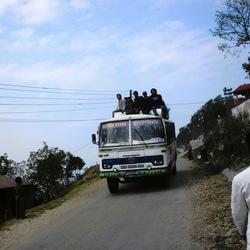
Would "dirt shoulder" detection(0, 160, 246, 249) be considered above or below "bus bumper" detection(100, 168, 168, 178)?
below

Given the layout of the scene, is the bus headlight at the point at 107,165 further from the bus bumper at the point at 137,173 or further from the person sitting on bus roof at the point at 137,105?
→ the person sitting on bus roof at the point at 137,105

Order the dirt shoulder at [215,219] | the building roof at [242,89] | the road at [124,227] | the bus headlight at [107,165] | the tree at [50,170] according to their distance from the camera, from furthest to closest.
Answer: the building roof at [242,89] < the tree at [50,170] < the bus headlight at [107,165] < the road at [124,227] < the dirt shoulder at [215,219]

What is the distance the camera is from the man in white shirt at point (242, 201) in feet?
7.93

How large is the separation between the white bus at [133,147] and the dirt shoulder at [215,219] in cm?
160

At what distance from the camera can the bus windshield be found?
1101cm

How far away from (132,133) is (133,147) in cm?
53

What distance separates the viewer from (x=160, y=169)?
420 inches

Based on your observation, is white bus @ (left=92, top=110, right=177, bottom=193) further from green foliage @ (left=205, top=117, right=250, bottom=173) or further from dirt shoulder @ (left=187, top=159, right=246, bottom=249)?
green foliage @ (left=205, top=117, right=250, bottom=173)

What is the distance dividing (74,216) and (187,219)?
326 centimetres

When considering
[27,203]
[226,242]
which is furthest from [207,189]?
[27,203]

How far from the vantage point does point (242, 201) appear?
8.09 feet

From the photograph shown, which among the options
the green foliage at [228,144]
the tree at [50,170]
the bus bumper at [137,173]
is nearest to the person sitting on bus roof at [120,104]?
the bus bumper at [137,173]

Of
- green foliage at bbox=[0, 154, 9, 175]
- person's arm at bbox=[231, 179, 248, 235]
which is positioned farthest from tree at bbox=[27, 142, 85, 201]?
person's arm at bbox=[231, 179, 248, 235]

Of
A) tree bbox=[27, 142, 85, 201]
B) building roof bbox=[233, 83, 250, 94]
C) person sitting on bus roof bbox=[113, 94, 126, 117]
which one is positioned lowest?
tree bbox=[27, 142, 85, 201]
